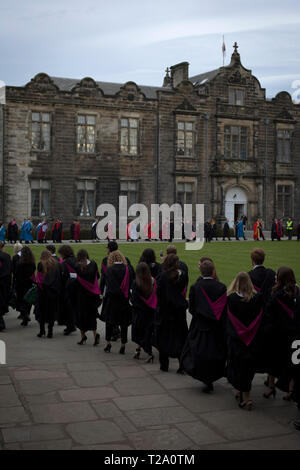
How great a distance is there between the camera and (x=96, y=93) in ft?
122

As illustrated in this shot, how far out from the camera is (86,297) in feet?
33.2

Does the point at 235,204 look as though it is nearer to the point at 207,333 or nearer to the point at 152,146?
the point at 152,146

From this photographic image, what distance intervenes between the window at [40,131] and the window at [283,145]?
18.0 meters

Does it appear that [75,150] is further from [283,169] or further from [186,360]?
[186,360]

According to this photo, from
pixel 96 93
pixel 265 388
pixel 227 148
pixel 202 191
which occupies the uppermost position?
pixel 96 93

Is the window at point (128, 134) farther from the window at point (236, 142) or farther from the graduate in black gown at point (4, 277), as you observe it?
the graduate in black gown at point (4, 277)

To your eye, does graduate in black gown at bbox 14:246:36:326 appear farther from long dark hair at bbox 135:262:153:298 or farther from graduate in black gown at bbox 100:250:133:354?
long dark hair at bbox 135:262:153:298

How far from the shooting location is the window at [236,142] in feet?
A: 136

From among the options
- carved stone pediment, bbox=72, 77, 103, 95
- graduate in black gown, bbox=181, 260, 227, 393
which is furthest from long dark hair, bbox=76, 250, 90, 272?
carved stone pediment, bbox=72, 77, 103, 95

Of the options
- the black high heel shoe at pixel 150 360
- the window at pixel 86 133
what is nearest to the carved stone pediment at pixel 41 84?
the window at pixel 86 133

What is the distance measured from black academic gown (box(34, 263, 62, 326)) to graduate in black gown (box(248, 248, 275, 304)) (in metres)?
3.92

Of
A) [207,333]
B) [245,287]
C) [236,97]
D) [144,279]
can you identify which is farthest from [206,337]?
[236,97]

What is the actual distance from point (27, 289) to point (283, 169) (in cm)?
3450
